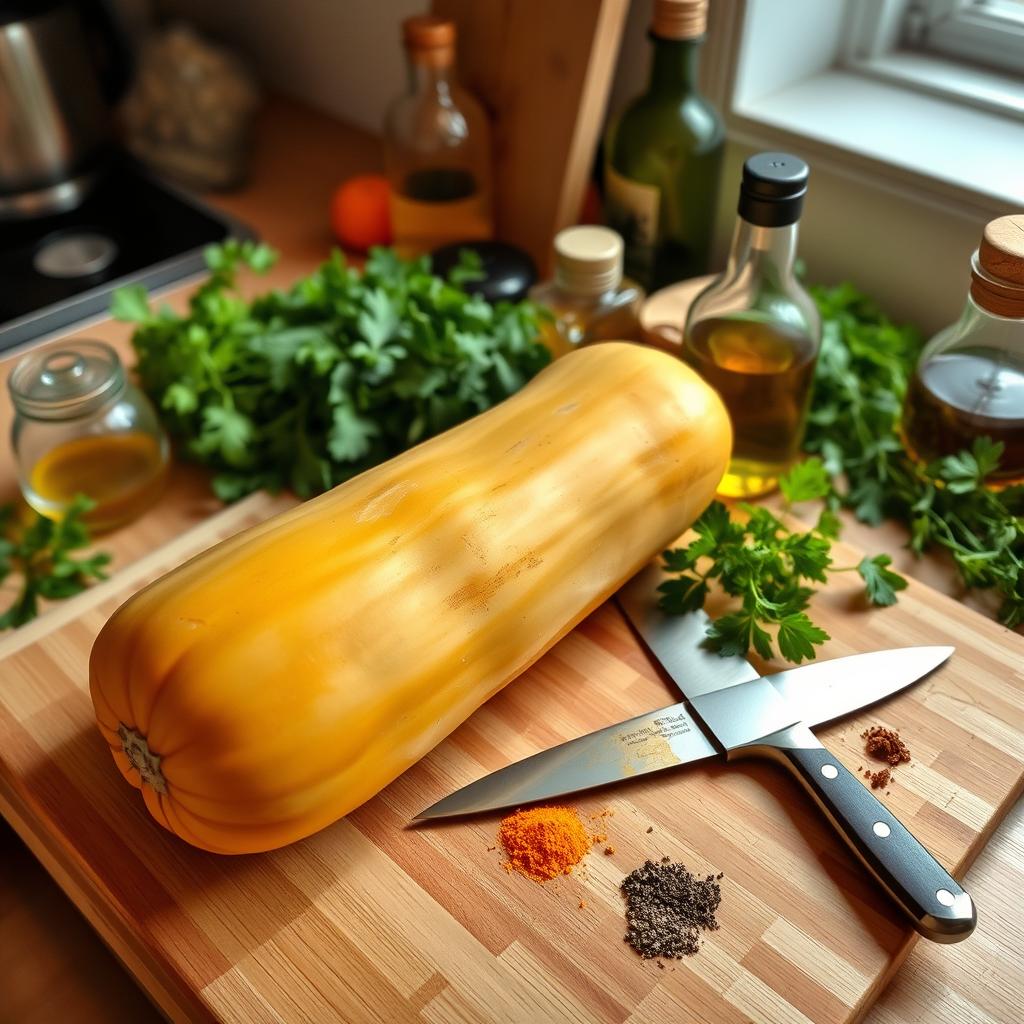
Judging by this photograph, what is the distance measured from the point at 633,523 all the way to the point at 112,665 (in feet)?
1.23

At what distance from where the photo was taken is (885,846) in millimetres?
671

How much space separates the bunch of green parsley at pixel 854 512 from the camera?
2.73 feet

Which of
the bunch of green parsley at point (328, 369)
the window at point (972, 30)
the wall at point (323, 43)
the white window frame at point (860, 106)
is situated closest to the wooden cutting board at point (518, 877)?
the bunch of green parsley at point (328, 369)

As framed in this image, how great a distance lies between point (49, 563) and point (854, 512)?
72cm

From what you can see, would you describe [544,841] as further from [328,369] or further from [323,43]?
[323,43]

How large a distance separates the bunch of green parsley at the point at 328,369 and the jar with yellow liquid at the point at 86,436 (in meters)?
0.04

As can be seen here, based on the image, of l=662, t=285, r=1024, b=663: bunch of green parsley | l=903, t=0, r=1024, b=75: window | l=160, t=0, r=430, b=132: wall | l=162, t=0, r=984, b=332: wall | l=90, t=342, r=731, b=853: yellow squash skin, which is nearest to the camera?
l=90, t=342, r=731, b=853: yellow squash skin

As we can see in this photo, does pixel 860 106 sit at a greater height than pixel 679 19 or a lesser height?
lesser

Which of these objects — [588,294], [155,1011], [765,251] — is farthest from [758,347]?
[155,1011]

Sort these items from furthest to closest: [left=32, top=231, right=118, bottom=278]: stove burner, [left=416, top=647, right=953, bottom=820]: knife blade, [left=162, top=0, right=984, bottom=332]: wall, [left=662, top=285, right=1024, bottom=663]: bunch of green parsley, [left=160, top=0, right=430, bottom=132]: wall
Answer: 1. [left=160, top=0, right=430, bottom=132]: wall
2. [left=32, top=231, right=118, bottom=278]: stove burner
3. [left=162, top=0, right=984, bottom=332]: wall
4. [left=662, top=285, right=1024, bottom=663]: bunch of green parsley
5. [left=416, top=647, right=953, bottom=820]: knife blade

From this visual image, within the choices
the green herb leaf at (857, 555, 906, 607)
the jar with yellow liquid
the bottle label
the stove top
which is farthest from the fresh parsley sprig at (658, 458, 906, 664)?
the stove top

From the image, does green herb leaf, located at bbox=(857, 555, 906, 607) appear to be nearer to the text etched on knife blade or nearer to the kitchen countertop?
the kitchen countertop

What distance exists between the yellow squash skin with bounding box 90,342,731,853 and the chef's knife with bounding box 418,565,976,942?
65 millimetres

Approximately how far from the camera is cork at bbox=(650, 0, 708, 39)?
0.96 meters
